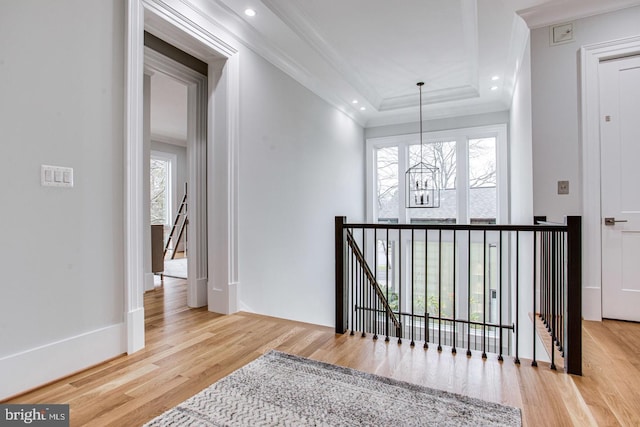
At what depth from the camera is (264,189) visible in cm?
354

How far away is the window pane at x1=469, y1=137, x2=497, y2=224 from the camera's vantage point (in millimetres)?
5848

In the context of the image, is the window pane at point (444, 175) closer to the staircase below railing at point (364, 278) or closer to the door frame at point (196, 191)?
the staircase below railing at point (364, 278)

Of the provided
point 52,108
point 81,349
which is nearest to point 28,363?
point 81,349

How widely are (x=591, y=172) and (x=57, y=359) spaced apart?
4184 mm

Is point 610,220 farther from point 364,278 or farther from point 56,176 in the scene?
point 56,176

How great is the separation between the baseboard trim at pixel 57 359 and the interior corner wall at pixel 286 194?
125 centimetres

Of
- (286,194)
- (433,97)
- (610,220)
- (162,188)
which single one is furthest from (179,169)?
(610,220)

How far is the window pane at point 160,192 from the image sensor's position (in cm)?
803

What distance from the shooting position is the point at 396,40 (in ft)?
12.3

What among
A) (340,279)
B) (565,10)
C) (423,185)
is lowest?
(340,279)

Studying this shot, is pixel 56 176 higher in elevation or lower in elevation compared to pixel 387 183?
lower

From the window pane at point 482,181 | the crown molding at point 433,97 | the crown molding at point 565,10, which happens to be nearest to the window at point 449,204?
the window pane at point 482,181

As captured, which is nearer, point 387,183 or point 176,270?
point 176,270

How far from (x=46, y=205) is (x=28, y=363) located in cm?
82
